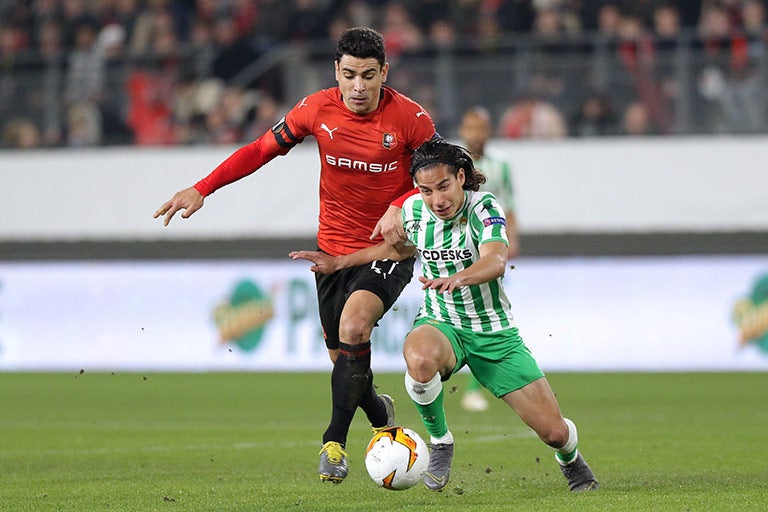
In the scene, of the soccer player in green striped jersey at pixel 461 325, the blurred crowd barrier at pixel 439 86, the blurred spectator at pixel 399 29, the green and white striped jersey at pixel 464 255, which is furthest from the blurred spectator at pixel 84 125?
the green and white striped jersey at pixel 464 255

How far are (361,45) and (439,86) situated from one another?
7.73 meters

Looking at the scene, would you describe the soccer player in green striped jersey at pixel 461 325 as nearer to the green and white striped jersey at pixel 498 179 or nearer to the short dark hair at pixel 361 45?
the short dark hair at pixel 361 45

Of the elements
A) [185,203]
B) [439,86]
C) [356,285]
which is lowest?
[356,285]

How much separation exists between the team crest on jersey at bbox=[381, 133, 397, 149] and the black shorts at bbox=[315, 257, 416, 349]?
581 millimetres

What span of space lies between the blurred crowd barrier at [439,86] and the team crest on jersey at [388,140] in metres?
7.35

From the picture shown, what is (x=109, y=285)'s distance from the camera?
15953 millimetres

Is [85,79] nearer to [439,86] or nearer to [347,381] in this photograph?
[439,86]

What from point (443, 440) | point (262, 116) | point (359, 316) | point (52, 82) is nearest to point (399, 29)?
point (262, 116)

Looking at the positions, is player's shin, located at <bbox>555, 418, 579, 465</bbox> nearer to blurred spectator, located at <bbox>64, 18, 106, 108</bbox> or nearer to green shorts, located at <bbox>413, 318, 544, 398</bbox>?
green shorts, located at <bbox>413, 318, 544, 398</bbox>

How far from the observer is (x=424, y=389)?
648cm

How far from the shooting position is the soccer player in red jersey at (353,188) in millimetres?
6840

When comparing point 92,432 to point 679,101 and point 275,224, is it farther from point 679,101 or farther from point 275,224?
point 679,101

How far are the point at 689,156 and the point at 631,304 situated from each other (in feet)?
5.43

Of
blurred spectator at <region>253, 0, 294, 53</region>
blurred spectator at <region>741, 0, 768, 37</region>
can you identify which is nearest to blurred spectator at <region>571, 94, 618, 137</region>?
blurred spectator at <region>741, 0, 768, 37</region>
